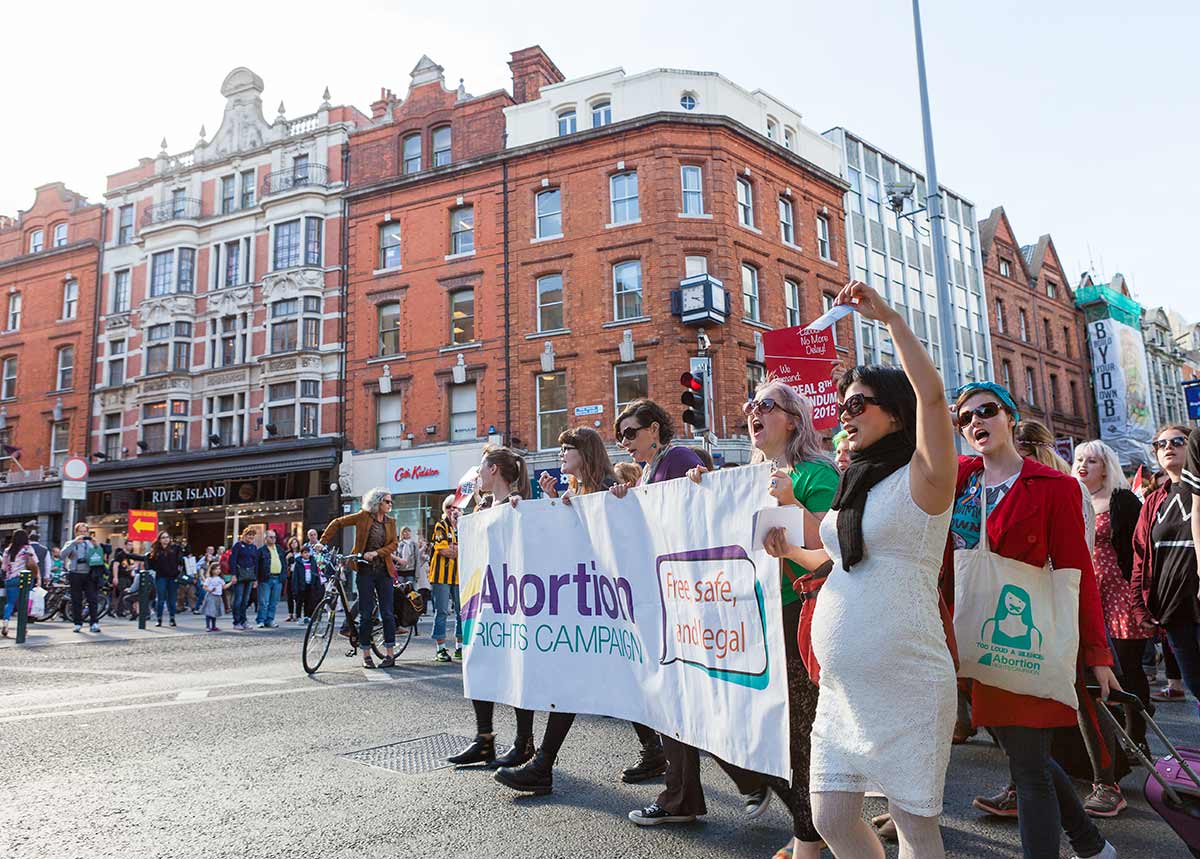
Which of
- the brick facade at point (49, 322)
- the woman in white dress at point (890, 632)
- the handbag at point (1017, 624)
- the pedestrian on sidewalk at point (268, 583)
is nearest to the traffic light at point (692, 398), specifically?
the pedestrian on sidewalk at point (268, 583)

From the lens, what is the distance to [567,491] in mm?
4730

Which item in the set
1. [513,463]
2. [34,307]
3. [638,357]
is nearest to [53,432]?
[34,307]

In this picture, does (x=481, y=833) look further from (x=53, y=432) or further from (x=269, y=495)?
(x=53, y=432)

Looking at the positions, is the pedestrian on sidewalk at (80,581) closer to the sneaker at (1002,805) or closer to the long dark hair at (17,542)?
the long dark hair at (17,542)

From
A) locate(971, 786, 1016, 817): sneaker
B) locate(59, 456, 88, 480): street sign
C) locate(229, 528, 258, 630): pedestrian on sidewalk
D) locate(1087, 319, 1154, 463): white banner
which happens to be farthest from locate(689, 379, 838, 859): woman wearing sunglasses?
locate(1087, 319, 1154, 463): white banner

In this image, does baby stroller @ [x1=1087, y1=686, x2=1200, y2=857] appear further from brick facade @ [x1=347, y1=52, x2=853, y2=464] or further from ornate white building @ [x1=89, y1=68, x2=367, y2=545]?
ornate white building @ [x1=89, y1=68, x2=367, y2=545]

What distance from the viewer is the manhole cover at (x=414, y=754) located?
4.86m

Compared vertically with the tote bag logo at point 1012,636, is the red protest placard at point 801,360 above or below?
above

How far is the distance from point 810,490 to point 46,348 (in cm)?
4168

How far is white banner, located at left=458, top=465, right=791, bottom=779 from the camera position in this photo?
3225 millimetres

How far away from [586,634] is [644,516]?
2.64 ft

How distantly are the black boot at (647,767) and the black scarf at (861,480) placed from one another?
8.50ft

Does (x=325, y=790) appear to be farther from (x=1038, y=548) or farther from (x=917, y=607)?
(x=1038, y=548)

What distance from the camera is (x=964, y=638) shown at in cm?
295
